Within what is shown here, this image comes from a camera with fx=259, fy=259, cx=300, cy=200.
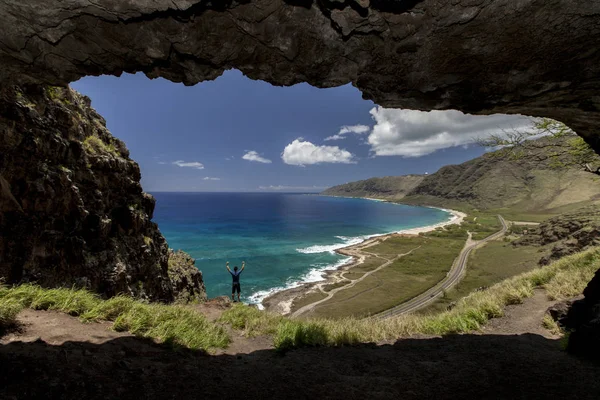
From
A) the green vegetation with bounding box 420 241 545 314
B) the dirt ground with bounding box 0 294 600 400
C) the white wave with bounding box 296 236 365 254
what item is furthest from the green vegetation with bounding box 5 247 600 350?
the white wave with bounding box 296 236 365 254

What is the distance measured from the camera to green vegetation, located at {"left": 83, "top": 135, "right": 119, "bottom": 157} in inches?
621

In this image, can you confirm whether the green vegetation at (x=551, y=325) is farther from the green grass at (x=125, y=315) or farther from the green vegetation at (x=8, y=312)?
the green vegetation at (x=8, y=312)

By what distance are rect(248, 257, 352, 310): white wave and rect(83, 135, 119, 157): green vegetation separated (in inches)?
1247

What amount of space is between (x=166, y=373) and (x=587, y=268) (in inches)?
755

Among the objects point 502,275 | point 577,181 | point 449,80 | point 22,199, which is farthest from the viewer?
point 577,181

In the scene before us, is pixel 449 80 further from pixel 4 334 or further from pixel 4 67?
pixel 4 334

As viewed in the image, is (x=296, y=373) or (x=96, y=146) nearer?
(x=296, y=373)

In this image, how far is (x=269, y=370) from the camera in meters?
6.93

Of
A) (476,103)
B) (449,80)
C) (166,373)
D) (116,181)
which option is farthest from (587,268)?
(116,181)

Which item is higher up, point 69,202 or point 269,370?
point 69,202

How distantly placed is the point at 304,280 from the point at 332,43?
56338 millimetres

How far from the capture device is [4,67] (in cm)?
488

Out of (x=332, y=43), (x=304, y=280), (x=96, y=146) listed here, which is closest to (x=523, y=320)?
(x=332, y=43)

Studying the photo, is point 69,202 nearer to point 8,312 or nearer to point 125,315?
point 8,312
